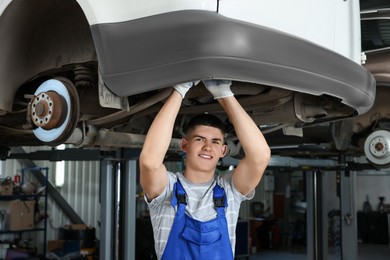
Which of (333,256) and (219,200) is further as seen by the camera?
(333,256)

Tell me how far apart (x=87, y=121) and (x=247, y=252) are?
6.98 meters

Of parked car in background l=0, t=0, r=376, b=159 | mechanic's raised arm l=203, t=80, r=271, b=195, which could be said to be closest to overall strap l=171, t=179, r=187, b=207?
mechanic's raised arm l=203, t=80, r=271, b=195

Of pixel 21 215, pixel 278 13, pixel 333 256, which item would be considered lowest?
pixel 333 256

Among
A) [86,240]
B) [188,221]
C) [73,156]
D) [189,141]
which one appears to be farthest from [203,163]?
[86,240]

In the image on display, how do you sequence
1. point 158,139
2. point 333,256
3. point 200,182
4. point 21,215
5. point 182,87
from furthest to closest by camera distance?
1. point 333,256
2. point 21,215
3. point 200,182
4. point 158,139
5. point 182,87

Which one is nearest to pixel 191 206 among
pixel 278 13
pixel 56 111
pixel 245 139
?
pixel 245 139

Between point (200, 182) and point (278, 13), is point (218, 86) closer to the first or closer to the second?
point (278, 13)

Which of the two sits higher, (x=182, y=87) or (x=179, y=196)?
(x=182, y=87)

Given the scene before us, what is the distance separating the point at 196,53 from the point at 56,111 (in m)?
0.67

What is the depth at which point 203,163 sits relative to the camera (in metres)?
1.87

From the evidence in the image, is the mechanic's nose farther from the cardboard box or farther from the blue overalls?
the cardboard box

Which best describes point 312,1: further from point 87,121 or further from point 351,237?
point 351,237

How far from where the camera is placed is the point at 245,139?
5.82 ft

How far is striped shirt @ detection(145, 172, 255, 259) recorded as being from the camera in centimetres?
184
